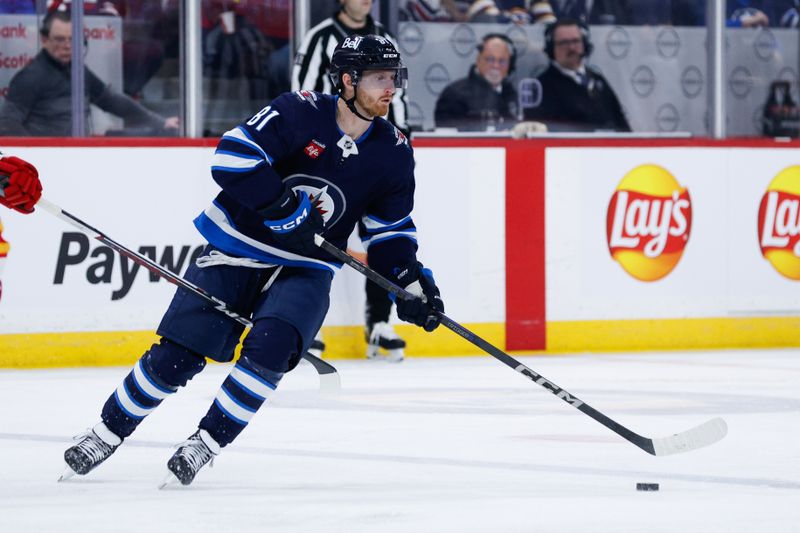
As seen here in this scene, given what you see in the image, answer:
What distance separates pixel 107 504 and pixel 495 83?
4.42 meters

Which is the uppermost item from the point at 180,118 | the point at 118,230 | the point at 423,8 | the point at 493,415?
the point at 423,8

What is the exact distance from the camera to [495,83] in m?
7.61

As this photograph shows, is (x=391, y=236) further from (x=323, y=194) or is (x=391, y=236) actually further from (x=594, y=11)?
(x=594, y=11)

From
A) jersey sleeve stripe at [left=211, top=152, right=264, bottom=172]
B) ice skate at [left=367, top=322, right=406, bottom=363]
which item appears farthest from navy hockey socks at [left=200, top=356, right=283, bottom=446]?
ice skate at [left=367, top=322, right=406, bottom=363]

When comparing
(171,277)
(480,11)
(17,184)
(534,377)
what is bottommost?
(534,377)

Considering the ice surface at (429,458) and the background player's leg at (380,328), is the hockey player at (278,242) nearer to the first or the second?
the ice surface at (429,458)

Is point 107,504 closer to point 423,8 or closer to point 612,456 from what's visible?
point 612,456

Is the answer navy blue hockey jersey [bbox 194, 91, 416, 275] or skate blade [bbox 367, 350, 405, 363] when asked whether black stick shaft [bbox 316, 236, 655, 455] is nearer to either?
navy blue hockey jersey [bbox 194, 91, 416, 275]

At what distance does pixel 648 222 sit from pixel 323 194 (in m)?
3.63

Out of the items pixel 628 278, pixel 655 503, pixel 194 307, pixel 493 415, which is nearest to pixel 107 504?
pixel 194 307

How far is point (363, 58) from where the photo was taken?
3928mm

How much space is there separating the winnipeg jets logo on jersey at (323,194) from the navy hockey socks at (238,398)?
0.42 meters

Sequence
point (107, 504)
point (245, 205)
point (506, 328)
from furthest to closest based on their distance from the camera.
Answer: point (506, 328) → point (245, 205) → point (107, 504)

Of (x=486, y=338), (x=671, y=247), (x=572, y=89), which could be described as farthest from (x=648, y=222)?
(x=486, y=338)
